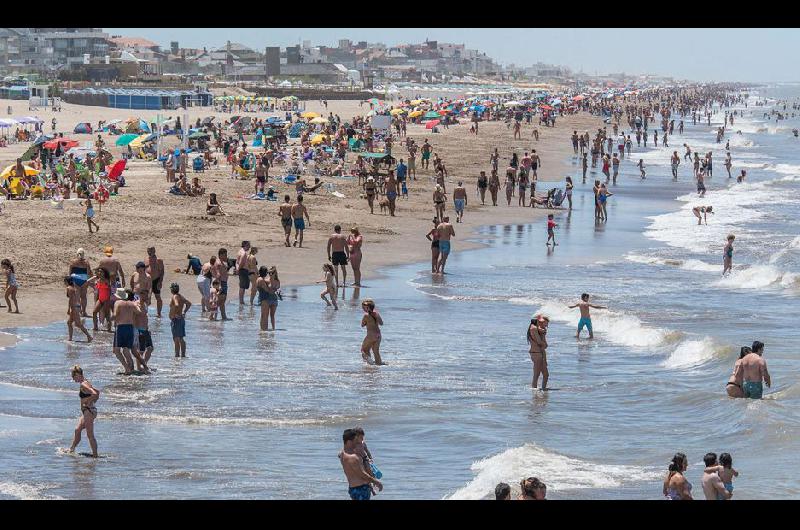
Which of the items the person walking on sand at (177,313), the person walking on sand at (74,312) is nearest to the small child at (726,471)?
the person walking on sand at (177,313)

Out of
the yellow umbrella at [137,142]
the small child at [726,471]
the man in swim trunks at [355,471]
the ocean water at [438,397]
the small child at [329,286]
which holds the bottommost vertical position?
the ocean water at [438,397]

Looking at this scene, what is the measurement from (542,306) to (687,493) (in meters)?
11.4

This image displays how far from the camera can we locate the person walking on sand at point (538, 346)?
13727mm

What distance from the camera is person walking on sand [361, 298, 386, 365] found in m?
14.4

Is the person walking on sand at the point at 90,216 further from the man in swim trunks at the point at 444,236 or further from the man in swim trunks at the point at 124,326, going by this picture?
the man in swim trunks at the point at 124,326

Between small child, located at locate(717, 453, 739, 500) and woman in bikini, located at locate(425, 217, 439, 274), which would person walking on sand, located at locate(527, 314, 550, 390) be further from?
woman in bikini, located at locate(425, 217, 439, 274)

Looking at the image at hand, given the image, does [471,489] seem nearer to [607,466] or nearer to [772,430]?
[607,466]

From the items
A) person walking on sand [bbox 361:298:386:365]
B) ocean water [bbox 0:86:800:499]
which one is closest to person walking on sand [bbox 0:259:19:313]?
A: ocean water [bbox 0:86:800:499]

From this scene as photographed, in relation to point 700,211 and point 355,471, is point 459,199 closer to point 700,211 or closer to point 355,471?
point 700,211

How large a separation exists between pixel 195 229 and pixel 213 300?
309 inches

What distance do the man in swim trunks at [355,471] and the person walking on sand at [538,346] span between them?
602 cm

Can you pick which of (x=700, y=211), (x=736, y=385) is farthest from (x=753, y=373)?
(x=700, y=211)

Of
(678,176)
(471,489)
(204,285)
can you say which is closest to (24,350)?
(204,285)

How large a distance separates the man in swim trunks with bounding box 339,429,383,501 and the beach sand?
8814 millimetres
